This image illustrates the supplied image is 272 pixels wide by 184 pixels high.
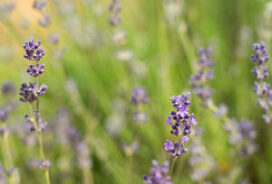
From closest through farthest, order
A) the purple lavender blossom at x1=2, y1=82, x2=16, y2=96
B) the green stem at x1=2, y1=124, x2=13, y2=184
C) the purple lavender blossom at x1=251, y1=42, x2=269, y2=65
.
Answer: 1. the purple lavender blossom at x1=251, y1=42, x2=269, y2=65
2. the green stem at x1=2, y1=124, x2=13, y2=184
3. the purple lavender blossom at x1=2, y1=82, x2=16, y2=96

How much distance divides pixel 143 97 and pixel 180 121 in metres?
0.71

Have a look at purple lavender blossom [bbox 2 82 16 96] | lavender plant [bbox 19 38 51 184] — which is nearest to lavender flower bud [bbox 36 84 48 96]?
lavender plant [bbox 19 38 51 184]

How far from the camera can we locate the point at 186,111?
86 cm

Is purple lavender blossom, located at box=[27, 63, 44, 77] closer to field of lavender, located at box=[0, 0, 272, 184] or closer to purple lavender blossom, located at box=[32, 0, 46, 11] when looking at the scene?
field of lavender, located at box=[0, 0, 272, 184]

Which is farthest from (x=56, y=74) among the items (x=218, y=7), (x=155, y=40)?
(x=218, y=7)

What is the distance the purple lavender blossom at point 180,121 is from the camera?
2.82 feet

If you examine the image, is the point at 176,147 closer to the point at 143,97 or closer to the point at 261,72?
the point at 261,72

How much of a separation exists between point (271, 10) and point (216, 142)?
812mm

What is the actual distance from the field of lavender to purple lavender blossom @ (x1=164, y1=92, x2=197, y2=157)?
604mm

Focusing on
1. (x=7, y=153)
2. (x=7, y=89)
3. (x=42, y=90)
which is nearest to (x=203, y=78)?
(x=42, y=90)

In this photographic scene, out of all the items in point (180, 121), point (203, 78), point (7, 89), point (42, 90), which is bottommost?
point (180, 121)

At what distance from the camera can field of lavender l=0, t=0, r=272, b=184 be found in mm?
1704

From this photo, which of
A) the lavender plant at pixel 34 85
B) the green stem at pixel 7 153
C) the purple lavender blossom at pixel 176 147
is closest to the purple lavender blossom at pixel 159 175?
the purple lavender blossom at pixel 176 147

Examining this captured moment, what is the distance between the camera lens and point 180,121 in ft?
2.89
